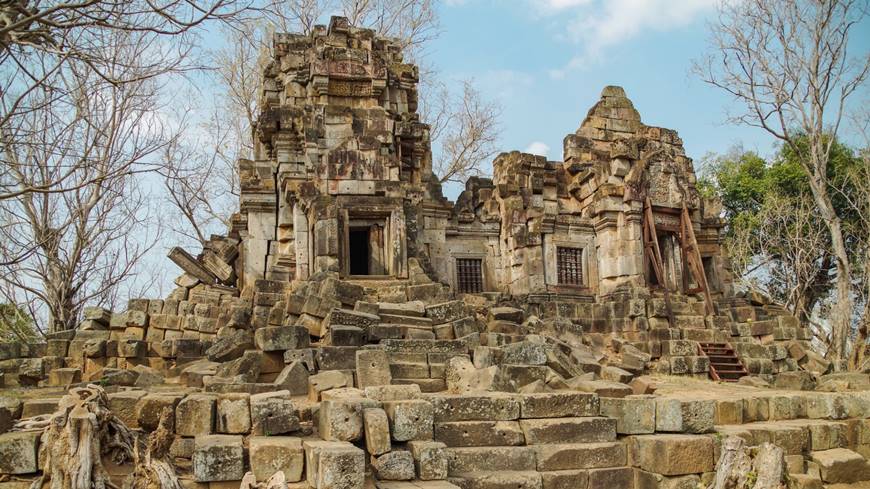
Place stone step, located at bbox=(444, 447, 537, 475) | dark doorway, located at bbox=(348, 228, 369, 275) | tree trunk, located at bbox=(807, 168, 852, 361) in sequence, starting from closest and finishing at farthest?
stone step, located at bbox=(444, 447, 537, 475), dark doorway, located at bbox=(348, 228, 369, 275), tree trunk, located at bbox=(807, 168, 852, 361)

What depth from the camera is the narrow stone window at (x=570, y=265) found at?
17312mm

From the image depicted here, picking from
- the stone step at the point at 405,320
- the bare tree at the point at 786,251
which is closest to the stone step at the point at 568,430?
the stone step at the point at 405,320

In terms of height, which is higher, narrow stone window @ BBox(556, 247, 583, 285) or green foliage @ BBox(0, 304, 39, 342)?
narrow stone window @ BBox(556, 247, 583, 285)

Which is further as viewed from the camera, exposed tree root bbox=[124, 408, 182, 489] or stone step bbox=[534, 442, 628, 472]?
stone step bbox=[534, 442, 628, 472]

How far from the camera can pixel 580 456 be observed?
24.3 ft

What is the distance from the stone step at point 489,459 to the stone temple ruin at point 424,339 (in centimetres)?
3

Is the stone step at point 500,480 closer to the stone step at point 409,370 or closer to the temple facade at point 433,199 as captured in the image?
the stone step at point 409,370

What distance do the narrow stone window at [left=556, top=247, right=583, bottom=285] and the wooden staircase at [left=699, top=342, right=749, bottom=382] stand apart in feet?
11.0

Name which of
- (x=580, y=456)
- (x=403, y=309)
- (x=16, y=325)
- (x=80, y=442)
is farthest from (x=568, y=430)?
(x=16, y=325)

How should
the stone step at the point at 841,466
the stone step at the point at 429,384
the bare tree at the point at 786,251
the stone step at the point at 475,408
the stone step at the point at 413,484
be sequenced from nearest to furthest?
the stone step at the point at 413,484 → the stone step at the point at 475,408 → the stone step at the point at 841,466 → the stone step at the point at 429,384 → the bare tree at the point at 786,251

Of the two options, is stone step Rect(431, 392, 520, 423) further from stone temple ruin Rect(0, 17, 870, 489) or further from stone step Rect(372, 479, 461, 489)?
stone step Rect(372, 479, 461, 489)

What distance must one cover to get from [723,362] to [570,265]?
13.5ft

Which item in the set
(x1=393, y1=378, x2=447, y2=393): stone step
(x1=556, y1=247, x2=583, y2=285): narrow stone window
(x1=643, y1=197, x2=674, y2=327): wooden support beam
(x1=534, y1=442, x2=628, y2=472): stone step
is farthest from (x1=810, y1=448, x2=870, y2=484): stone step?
(x1=556, y1=247, x2=583, y2=285): narrow stone window

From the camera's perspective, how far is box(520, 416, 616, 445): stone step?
754 centimetres
